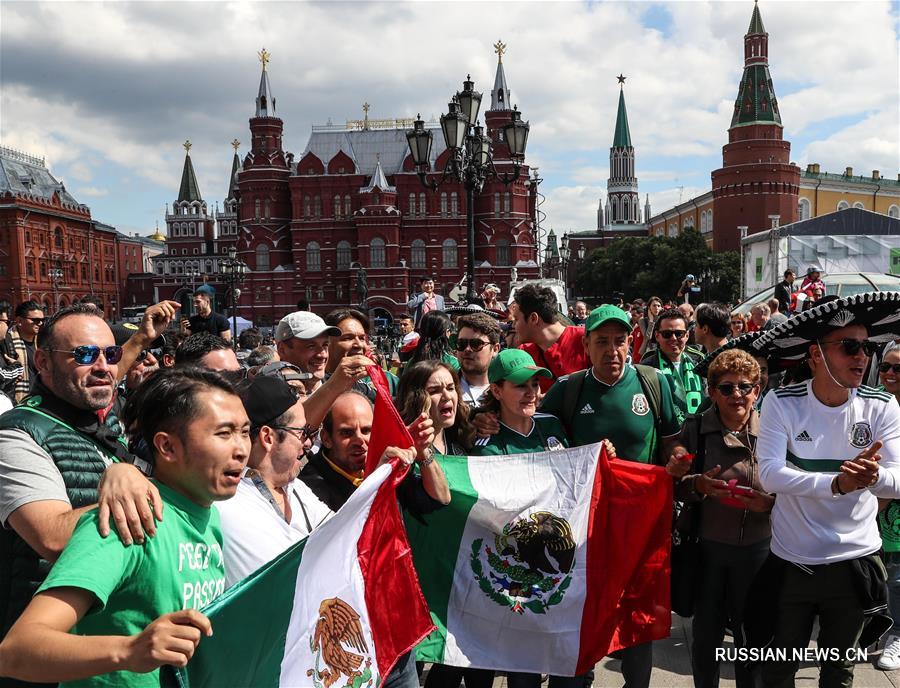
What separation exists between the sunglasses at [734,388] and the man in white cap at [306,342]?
7.66ft

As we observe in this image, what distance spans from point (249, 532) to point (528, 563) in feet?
5.04

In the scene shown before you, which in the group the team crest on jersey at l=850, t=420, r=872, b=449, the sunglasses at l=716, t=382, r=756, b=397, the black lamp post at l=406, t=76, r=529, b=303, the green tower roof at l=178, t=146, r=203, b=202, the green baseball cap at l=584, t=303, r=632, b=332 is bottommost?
the team crest on jersey at l=850, t=420, r=872, b=449

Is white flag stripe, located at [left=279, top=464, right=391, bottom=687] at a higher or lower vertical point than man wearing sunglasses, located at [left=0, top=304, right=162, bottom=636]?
lower

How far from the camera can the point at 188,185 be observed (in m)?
101

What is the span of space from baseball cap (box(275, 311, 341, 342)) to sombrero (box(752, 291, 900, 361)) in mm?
2622

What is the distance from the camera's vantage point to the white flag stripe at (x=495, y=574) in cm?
329

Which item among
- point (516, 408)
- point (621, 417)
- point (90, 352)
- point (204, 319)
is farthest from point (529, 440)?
point (204, 319)

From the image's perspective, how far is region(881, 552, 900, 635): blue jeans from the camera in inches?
168

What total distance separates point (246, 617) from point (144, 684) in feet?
0.97

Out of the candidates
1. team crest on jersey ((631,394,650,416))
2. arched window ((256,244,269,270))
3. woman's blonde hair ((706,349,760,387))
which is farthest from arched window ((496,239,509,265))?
woman's blonde hair ((706,349,760,387))

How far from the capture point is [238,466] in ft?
6.55

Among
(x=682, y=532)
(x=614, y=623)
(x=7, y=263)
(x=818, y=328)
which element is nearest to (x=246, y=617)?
(x=614, y=623)

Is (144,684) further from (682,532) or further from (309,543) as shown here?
(682,532)

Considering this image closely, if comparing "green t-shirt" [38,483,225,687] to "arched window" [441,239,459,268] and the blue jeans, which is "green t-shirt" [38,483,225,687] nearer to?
the blue jeans
